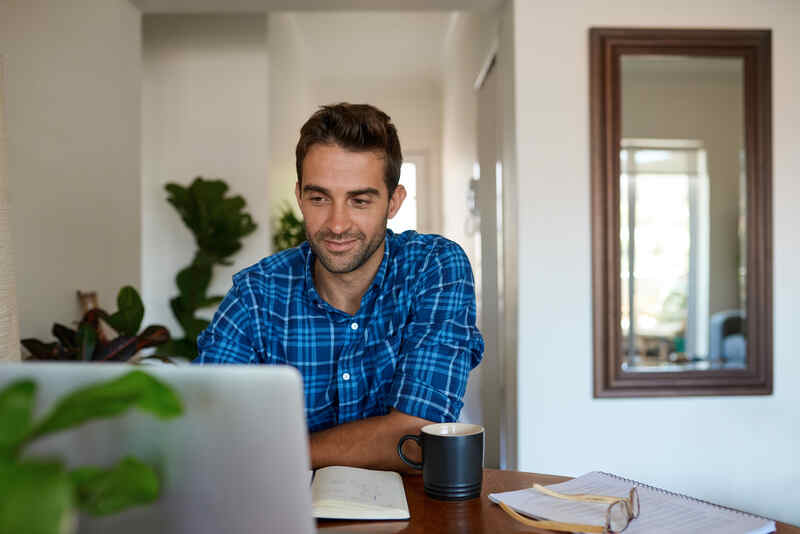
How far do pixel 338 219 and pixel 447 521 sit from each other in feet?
2.63

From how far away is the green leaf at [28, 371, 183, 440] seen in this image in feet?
1.30

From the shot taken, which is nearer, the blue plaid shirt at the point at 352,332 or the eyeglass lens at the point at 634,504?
the eyeglass lens at the point at 634,504

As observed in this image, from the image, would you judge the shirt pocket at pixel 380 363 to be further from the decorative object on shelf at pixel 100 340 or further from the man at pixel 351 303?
the decorative object on shelf at pixel 100 340

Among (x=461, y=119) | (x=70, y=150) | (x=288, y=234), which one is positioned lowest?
(x=288, y=234)

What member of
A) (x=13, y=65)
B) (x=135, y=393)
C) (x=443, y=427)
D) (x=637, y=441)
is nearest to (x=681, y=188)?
(x=637, y=441)

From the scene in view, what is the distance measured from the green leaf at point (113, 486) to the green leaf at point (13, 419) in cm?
3

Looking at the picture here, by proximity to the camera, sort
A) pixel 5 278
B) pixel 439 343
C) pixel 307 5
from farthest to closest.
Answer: pixel 307 5 → pixel 5 278 → pixel 439 343

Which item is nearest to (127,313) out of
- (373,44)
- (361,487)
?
(361,487)

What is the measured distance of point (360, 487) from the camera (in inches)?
41.4

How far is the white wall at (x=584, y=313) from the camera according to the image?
9.55 feet

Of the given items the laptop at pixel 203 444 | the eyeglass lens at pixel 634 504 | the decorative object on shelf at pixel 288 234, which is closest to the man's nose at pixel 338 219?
the eyeglass lens at pixel 634 504

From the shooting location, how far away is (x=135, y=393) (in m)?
0.42

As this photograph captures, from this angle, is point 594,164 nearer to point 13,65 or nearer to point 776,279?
point 776,279

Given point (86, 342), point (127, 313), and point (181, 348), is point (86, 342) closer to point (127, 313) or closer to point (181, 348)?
point (127, 313)
